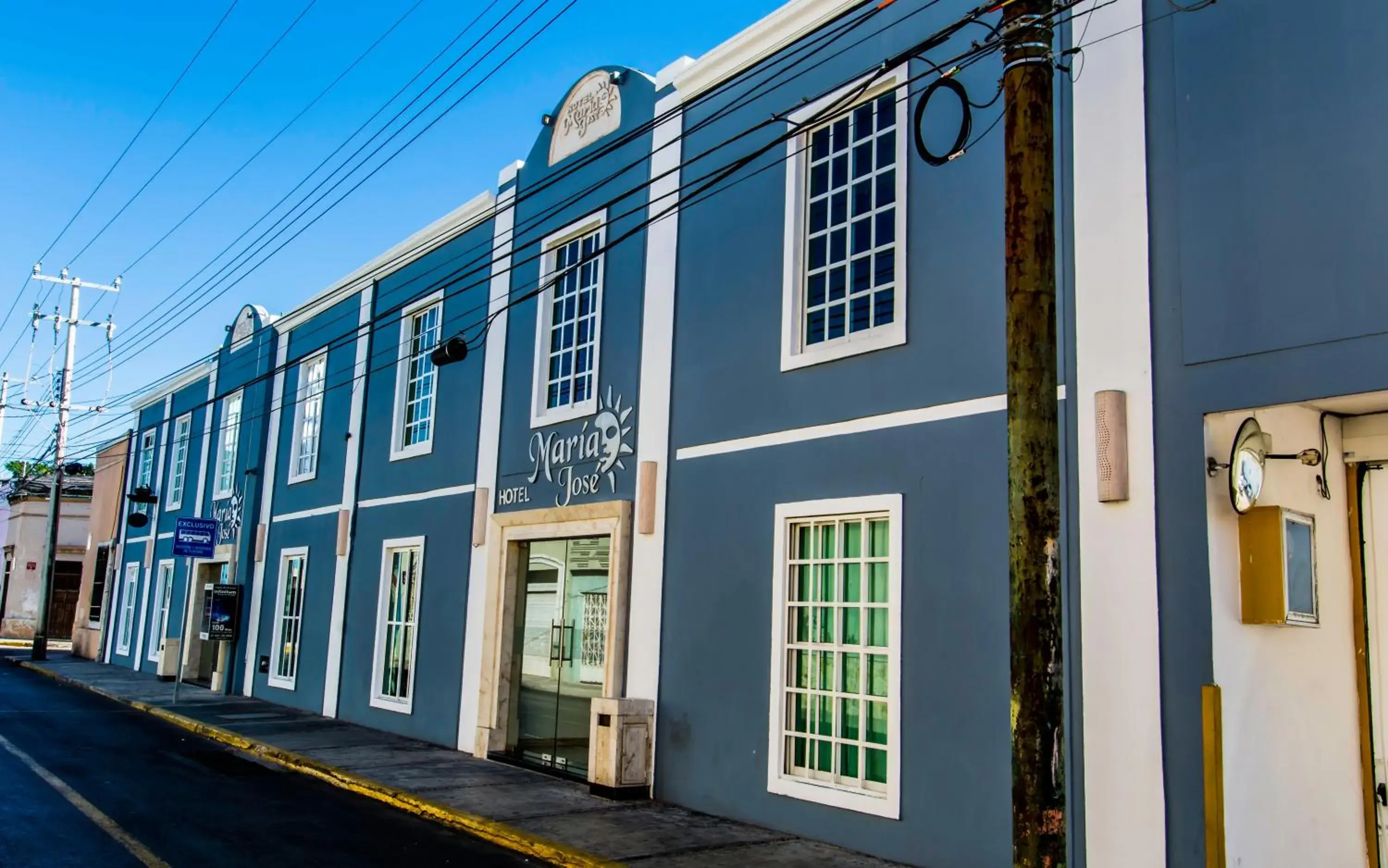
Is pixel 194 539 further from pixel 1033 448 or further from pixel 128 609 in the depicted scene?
pixel 1033 448

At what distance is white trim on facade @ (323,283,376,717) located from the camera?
17.1m

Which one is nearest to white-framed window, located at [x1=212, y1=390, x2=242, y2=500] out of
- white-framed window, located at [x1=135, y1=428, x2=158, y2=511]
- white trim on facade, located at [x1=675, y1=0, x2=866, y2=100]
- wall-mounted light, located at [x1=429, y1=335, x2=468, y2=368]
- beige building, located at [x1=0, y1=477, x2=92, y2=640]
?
white-framed window, located at [x1=135, y1=428, x2=158, y2=511]

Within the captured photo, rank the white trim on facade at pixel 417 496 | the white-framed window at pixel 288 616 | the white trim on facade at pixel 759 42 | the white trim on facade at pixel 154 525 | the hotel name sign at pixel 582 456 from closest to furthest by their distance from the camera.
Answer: the white trim on facade at pixel 759 42 < the hotel name sign at pixel 582 456 < the white trim on facade at pixel 417 496 < the white-framed window at pixel 288 616 < the white trim on facade at pixel 154 525

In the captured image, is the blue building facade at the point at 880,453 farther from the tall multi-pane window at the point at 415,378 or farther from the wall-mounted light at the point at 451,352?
the tall multi-pane window at the point at 415,378

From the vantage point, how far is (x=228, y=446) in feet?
76.2

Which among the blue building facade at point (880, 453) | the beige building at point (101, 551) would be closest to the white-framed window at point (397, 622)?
the blue building facade at point (880, 453)

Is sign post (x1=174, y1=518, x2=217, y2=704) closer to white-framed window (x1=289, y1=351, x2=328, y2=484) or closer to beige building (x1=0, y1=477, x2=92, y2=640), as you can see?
white-framed window (x1=289, y1=351, x2=328, y2=484)

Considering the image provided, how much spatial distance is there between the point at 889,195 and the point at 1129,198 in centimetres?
231

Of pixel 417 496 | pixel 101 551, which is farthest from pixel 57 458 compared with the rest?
pixel 417 496

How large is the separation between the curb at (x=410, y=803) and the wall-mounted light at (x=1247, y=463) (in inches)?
188

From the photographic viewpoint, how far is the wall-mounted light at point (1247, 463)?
6.47 m

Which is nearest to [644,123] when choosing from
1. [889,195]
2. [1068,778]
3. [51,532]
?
[889,195]

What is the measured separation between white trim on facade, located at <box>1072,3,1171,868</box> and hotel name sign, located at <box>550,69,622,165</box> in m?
6.41

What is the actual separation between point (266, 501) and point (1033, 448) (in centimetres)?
1832
